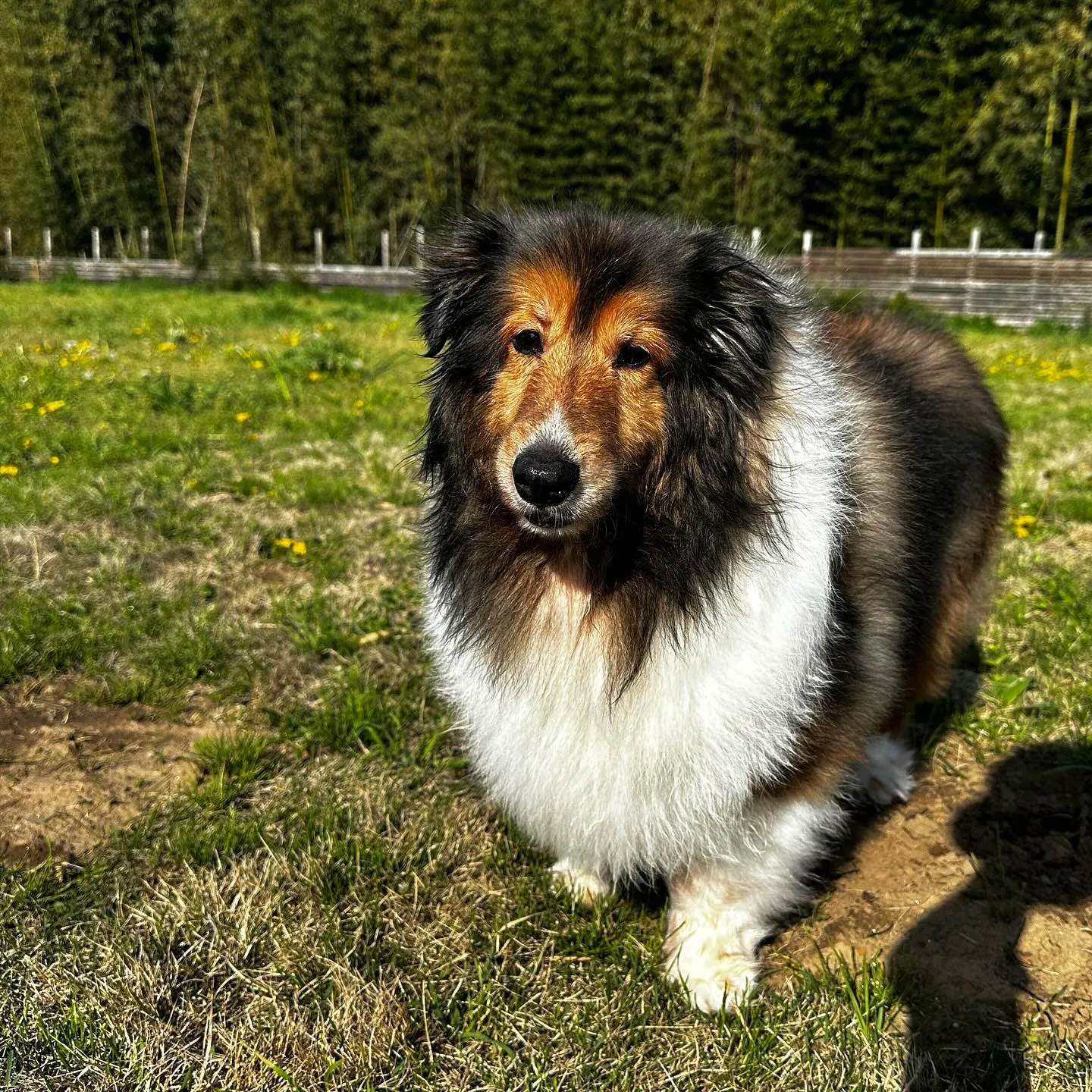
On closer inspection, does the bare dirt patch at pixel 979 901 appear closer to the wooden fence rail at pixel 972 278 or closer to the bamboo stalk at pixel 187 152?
the wooden fence rail at pixel 972 278

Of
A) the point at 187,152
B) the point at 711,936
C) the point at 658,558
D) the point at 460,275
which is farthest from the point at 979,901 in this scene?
the point at 187,152

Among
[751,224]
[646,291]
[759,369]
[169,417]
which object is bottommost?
[169,417]

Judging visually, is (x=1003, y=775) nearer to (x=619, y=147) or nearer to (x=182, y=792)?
(x=182, y=792)

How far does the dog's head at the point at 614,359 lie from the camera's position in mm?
2025

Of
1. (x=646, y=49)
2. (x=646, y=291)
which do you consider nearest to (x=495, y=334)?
(x=646, y=291)

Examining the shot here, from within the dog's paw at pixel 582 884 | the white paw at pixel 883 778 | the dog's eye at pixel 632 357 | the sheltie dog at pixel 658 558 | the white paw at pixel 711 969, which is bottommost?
the white paw at pixel 711 969

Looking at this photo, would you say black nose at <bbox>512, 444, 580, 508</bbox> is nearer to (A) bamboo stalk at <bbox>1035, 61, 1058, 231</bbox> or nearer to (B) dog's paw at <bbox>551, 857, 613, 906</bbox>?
(B) dog's paw at <bbox>551, 857, 613, 906</bbox>

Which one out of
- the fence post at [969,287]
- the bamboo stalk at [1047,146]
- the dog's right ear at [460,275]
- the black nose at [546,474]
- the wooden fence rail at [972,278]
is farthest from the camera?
the bamboo stalk at [1047,146]

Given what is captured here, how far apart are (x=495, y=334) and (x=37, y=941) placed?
193 centimetres

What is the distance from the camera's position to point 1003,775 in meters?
3.12

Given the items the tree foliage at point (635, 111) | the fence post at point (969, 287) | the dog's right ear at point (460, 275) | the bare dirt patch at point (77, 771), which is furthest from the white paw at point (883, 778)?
the tree foliage at point (635, 111)

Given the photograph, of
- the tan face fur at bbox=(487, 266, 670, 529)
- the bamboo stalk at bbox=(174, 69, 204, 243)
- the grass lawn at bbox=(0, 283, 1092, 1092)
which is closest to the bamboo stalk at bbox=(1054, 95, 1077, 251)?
the grass lawn at bbox=(0, 283, 1092, 1092)

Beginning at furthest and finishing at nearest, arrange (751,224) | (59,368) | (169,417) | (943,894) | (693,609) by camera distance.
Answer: (751,224), (59,368), (169,417), (943,894), (693,609)

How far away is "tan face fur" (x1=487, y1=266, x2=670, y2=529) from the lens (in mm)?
1984
